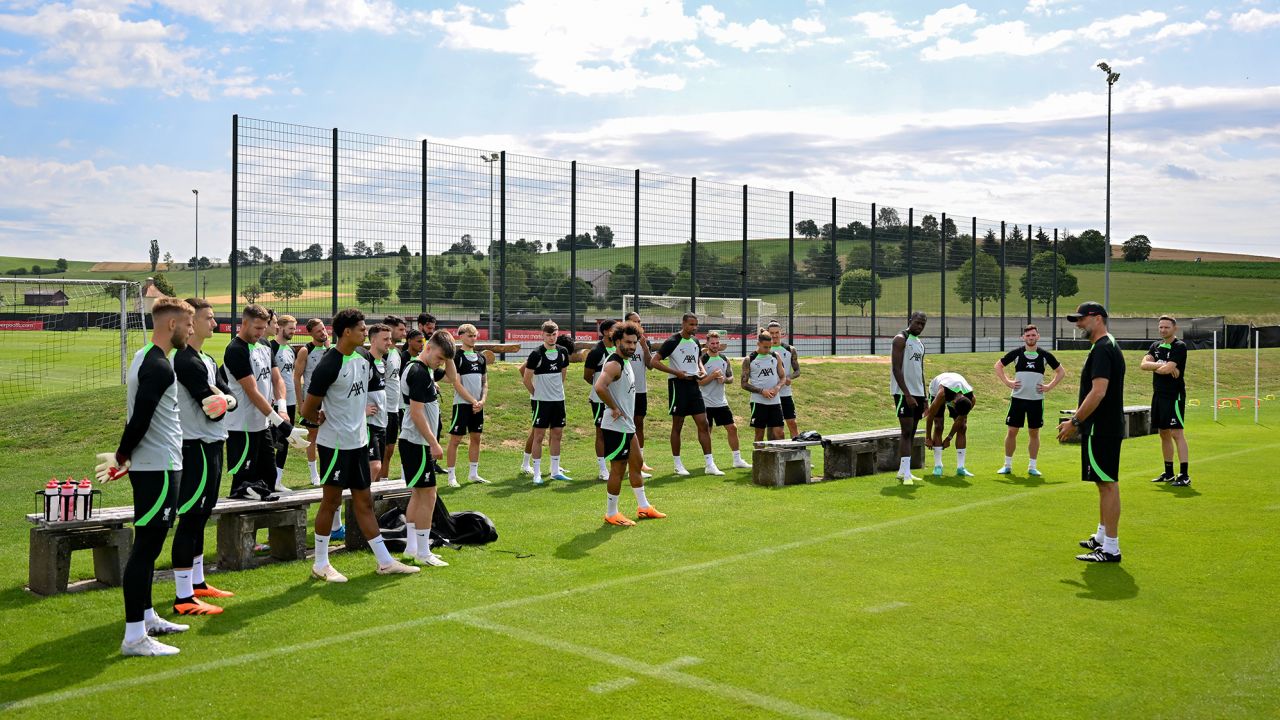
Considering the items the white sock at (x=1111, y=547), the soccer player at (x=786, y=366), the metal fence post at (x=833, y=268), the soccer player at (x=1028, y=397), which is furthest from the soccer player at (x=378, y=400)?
the metal fence post at (x=833, y=268)

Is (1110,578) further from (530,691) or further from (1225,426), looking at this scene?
(1225,426)

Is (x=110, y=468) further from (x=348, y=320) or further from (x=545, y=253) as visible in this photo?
(x=545, y=253)

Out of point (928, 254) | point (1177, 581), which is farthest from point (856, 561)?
point (928, 254)

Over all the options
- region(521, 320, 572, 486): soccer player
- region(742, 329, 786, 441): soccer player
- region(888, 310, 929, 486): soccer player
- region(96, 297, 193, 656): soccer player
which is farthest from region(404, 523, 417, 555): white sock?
region(742, 329, 786, 441): soccer player

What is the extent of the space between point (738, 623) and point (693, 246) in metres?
19.2

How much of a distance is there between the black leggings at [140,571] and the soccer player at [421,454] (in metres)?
2.41

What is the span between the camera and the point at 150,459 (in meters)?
6.11

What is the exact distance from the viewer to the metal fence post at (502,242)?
20953 millimetres

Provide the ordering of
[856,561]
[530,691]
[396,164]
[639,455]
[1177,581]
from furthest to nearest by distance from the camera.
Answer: [396,164], [639,455], [856,561], [1177,581], [530,691]

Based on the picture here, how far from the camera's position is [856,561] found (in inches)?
326

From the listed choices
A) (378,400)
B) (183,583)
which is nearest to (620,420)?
(378,400)

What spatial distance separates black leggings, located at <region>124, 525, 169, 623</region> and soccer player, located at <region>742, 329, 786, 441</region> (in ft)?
30.7

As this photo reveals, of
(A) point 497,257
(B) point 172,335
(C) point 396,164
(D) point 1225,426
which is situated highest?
(C) point 396,164

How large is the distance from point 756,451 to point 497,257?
10094mm
